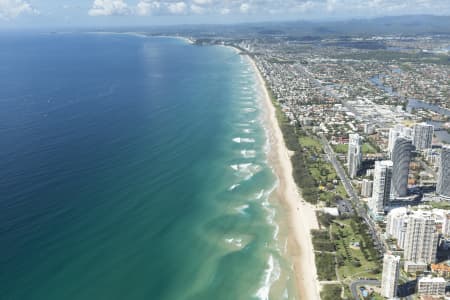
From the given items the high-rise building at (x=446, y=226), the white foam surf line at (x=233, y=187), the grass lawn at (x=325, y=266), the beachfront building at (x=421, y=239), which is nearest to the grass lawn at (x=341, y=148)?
the white foam surf line at (x=233, y=187)

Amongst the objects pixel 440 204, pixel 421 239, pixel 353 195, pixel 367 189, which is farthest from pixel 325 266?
pixel 440 204

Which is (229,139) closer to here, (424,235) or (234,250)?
(234,250)

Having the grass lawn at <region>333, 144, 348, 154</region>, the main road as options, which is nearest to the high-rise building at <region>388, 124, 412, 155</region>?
the grass lawn at <region>333, 144, 348, 154</region>

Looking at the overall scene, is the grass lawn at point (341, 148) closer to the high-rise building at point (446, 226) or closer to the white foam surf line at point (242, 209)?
the white foam surf line at point (242, 209)

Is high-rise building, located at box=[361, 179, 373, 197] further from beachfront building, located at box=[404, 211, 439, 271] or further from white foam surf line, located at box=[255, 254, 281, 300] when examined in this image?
white foam surf line, located at box=[255, 254, 281, 300]

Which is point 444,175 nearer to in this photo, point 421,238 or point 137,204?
point 421,238

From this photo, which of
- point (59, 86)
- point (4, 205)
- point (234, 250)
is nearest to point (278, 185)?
point (234, 250)
